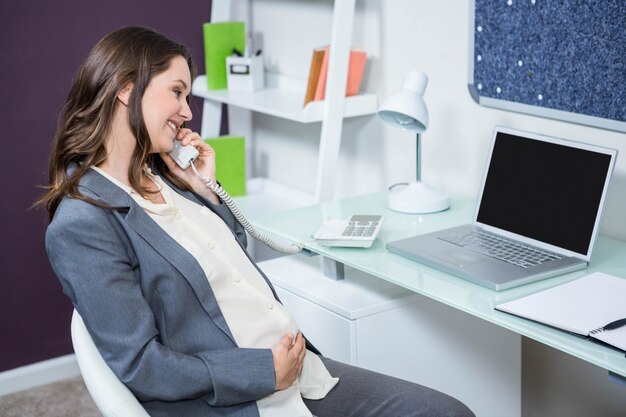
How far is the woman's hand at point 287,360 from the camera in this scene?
5.05 feet

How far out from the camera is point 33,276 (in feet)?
9.61

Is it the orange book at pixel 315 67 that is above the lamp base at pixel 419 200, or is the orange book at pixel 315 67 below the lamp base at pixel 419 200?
above

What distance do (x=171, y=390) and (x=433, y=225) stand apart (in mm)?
859

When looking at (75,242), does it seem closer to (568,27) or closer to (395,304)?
(395,304)

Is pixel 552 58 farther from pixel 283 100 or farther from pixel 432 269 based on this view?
pixel 283 100

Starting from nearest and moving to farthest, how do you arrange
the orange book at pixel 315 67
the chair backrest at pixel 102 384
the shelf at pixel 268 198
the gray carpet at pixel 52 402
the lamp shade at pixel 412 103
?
the chair backrest at pixel 102 384 → the lamp shade at pixel 412 103 → the orange book at pixel 315 67 → the gray carpet at pixel 52 402 → the shelf at pixel 268 198

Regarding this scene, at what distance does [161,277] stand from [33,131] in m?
1.55

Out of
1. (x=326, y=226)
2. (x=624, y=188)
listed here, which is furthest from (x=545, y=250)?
(x=326, y=226)

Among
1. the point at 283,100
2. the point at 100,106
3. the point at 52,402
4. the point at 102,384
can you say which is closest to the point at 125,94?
the point at 100,106

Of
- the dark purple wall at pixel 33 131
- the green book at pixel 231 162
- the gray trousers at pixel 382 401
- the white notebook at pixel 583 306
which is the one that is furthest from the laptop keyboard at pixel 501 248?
the dark purple wall at pixel 33 131

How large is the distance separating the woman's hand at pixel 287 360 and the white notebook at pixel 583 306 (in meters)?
0.36

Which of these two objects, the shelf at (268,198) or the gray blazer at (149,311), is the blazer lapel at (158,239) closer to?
the gray blazer at (149,311)

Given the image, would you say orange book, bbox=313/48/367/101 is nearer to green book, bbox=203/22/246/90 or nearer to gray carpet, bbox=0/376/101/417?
green book, bbox=203/22/246/90

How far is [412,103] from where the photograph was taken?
6.88ft
